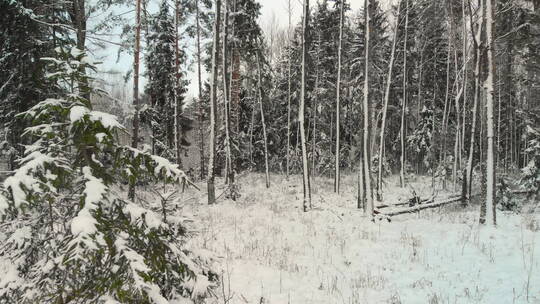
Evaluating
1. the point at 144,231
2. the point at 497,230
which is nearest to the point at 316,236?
the point at 497,230

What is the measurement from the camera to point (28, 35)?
1261 cm

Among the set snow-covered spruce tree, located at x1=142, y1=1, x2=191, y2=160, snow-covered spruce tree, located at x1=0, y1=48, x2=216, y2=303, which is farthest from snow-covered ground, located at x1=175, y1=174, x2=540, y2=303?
snow-covered spruce tree, located at x1=142, y1=1, x2=191, y2=160

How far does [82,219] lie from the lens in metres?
2.22

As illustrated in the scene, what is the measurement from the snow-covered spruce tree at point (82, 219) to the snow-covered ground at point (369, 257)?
804 mm

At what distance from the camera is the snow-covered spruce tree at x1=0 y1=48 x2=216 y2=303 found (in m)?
2.37

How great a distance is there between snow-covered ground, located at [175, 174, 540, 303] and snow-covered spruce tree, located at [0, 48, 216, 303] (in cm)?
80

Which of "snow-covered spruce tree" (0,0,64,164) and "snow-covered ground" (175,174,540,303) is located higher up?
"snow-covered spruce tree" (0,0,64,164)

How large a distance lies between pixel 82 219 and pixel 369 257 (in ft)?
21.9

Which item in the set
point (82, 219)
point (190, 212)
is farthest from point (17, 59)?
point (82, 219)

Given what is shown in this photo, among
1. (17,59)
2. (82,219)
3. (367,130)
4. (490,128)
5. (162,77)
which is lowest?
(82,219)

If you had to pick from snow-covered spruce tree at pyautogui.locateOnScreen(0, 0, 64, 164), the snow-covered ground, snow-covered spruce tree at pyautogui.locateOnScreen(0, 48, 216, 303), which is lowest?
the snow-covered ground

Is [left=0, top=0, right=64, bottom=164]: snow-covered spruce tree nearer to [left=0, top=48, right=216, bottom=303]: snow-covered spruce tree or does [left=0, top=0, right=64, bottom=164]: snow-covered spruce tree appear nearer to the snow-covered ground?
the snow-covered ground

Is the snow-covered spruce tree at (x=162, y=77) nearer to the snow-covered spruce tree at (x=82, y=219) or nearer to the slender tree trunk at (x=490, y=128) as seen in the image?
the slender tree trunk at (x=490, y=128)

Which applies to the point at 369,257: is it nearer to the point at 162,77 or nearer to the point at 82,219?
the point at 82,219
